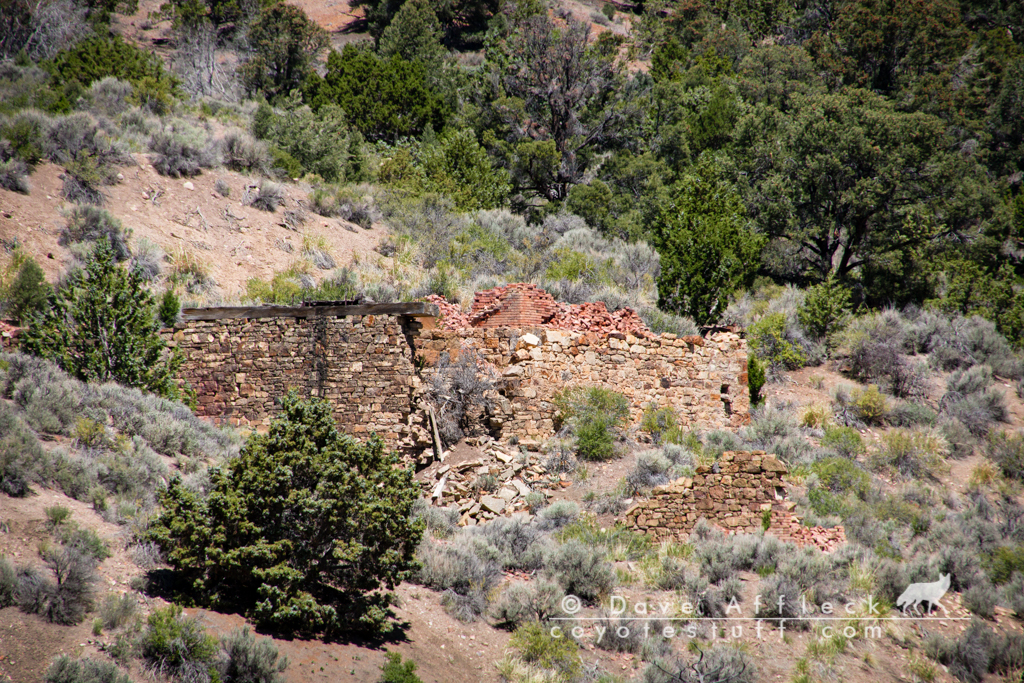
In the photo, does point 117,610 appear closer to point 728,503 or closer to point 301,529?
point 301,529

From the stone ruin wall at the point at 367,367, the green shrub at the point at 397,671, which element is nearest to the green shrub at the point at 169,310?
the stone ruin wall at the point at 367,367

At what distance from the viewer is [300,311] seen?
13.7 m

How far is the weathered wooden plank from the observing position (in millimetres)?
13648

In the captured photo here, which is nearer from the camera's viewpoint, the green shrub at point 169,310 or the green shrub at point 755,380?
the green shrub at point 169,310

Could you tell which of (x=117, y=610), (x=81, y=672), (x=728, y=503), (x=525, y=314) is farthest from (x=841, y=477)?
(x=81, y=672)

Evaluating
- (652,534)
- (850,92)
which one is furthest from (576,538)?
(850,92)

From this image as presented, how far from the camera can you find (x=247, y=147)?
25328mm

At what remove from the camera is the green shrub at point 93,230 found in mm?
18312

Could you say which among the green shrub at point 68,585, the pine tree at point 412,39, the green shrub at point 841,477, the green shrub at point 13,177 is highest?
the pine tree at point 412,39

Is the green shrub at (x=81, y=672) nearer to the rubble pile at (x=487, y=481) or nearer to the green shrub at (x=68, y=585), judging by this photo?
the green shrub at (x=68, y=585)

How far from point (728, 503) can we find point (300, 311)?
7.96 metres

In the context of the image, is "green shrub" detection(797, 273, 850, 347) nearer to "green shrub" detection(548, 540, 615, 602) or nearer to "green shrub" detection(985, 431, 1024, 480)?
"green shrub" detection(985, 431, 1024, 480)

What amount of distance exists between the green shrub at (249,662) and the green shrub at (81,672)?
853mm

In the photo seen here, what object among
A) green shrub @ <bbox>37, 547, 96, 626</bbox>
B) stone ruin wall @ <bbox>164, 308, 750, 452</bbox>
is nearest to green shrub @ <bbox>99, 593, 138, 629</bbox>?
green shrub @ <bbox>37, 547, 96, 626</bbox>
